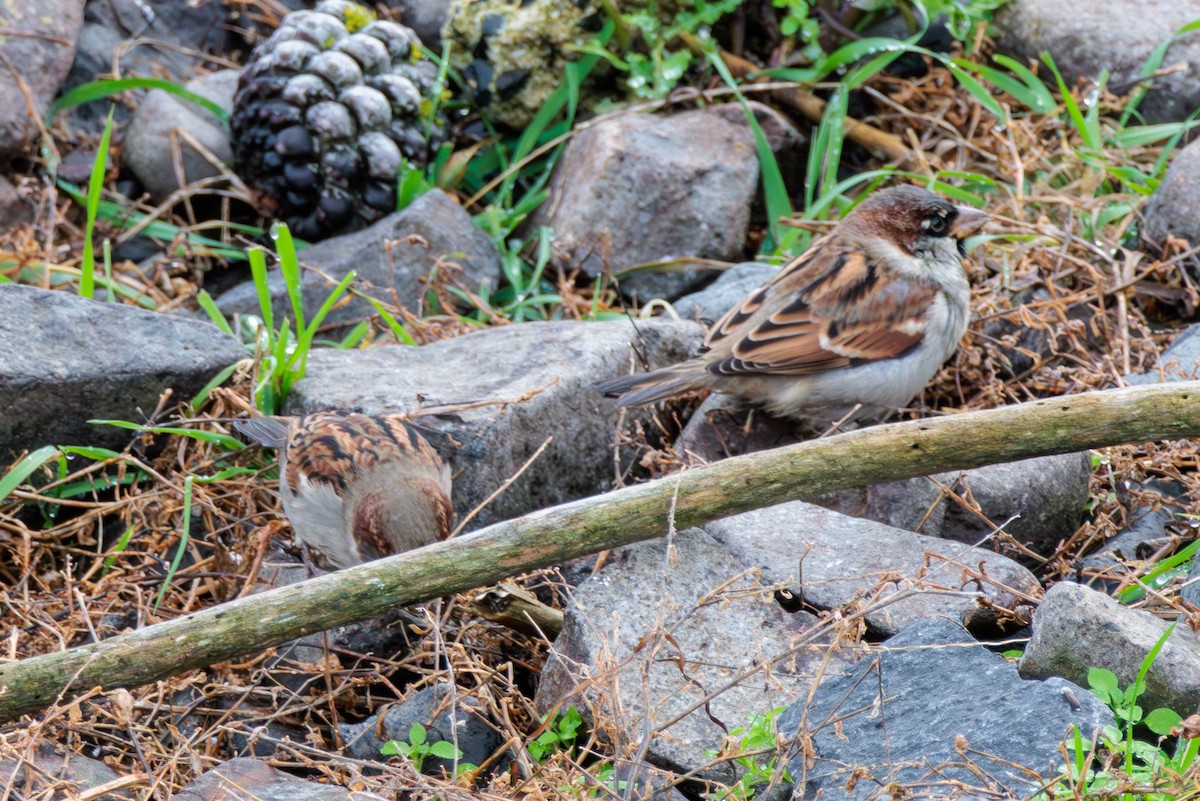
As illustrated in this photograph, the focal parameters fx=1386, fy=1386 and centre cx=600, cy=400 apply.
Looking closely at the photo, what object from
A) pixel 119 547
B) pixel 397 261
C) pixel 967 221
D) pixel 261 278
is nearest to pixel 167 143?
pixel 397 261

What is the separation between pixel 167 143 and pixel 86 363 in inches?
87.9

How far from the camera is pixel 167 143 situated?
662 centimetres

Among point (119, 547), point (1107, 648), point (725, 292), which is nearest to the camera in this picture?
point (1107, 648)

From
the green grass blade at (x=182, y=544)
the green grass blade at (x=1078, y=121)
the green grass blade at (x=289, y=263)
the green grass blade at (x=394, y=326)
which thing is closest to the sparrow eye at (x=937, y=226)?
the green grass blade at (x=1078, y=121)

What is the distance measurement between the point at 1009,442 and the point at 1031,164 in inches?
121

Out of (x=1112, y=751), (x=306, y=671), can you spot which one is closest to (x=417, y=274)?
(x=306, y=671)

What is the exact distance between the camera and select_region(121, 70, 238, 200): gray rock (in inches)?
260

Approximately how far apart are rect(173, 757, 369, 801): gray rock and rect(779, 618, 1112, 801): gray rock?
3.51 ft

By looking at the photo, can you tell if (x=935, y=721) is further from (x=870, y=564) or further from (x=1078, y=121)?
(x=1078, y=121)

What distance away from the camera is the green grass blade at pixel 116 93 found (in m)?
6.57

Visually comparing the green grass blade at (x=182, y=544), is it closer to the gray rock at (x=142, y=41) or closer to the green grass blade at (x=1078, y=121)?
the gray rock at (x=142, y=41)

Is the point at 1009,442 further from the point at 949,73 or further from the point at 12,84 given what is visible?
the point at 12,84

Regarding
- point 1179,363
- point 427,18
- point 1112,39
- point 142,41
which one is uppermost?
point 1112,39

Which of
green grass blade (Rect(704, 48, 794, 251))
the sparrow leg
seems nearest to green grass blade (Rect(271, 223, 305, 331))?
the sparrow leg
